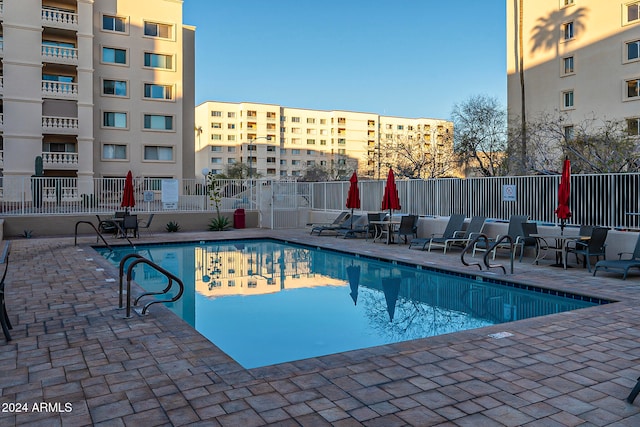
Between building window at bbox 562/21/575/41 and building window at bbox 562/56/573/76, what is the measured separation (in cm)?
128

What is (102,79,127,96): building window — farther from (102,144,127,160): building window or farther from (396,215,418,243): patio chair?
(396,215,418,243): patio chair

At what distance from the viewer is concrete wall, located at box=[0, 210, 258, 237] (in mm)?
17938

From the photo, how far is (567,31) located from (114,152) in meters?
31.1

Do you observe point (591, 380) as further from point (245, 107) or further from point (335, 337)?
point (245, 107)

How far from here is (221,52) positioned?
119 ft

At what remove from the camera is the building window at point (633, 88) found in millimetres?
27797

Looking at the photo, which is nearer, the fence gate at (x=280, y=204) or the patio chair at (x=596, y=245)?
the patio chair at (x=596, y=245)

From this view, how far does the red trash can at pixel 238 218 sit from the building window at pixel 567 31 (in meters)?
24.7

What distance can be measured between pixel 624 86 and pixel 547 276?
2431 cm

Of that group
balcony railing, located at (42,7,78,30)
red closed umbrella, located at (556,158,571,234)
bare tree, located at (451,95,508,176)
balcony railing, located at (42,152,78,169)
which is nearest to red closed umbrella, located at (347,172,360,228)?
red closed umbrella, located at (556,158,571,234)

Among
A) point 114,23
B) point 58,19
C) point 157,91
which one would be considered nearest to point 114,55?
point 114,23

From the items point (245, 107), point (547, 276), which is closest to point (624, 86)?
point (547, 276)

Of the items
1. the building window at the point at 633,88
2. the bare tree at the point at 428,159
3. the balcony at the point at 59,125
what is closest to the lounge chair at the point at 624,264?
the building window at the point at 633,88

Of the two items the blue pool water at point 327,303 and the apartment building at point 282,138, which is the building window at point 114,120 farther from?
the apartment building at point 282,138
